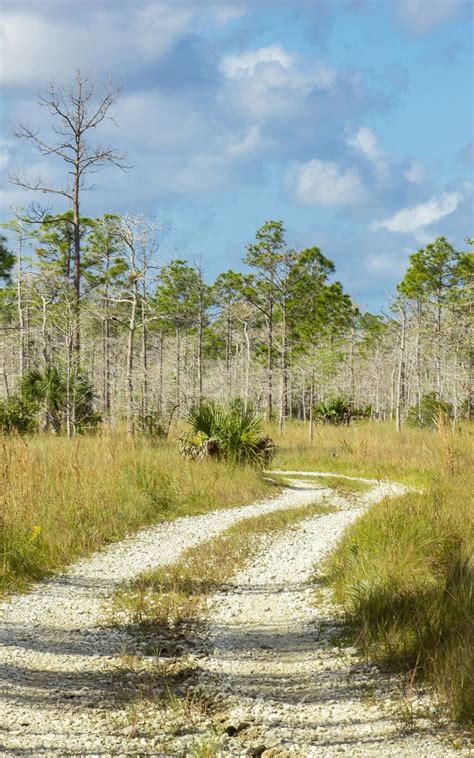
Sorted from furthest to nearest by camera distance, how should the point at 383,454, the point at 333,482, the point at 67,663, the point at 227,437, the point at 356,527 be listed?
the point at 383,454, the point at 227,437, the point at 333,482, the point at 356,527, the point at 67,663

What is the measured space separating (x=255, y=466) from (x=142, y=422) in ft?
20.0

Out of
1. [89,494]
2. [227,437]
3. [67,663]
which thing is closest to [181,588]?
[67,663]

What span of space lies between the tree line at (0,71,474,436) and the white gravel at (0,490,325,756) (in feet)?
38.7

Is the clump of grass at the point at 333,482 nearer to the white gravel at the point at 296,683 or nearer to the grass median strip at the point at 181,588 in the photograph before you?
the grass median strip at the point at 181,588

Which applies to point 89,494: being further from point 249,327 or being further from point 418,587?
point 249,327

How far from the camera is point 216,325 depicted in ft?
165

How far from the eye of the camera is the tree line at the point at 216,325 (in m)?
22.1

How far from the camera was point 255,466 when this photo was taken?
1375 centimetres

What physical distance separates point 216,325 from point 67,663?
1816 inches

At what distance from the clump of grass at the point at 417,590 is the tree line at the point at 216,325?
12076 millimetres

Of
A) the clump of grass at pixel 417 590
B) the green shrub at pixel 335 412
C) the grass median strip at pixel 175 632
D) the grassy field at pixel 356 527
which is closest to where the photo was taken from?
the grass median strip at pixel 175 632

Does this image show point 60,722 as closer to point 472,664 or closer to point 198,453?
point 472,664

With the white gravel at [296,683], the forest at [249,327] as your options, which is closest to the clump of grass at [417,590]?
the white gravel at [296,683]

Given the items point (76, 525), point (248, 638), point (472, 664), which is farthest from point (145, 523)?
point (472, 664)
